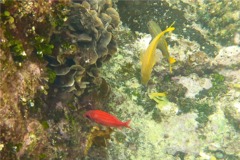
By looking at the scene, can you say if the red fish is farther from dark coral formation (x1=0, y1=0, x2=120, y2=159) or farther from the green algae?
the green algae

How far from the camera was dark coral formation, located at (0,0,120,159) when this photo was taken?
2359 mm

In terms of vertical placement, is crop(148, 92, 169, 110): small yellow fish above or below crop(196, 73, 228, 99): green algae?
below

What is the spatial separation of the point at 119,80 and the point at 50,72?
2.29 metres

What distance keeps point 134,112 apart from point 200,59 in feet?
6.57

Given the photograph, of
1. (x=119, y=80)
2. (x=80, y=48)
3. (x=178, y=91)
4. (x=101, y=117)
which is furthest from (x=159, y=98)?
(x=80, y=48)

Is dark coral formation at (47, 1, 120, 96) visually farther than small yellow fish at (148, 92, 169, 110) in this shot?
No

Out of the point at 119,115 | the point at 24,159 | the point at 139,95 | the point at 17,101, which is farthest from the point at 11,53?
the point at 139,95

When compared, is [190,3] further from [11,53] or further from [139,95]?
[11,53]

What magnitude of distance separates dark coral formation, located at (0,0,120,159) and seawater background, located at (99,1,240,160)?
3.32ft

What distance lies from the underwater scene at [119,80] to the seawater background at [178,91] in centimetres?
2

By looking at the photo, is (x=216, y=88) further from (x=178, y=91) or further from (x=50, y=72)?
(x=50, y=72)

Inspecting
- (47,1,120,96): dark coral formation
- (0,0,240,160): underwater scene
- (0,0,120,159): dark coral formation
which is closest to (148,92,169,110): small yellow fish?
(0,0,240,160): underwater scene

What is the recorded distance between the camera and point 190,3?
6938 millimetres

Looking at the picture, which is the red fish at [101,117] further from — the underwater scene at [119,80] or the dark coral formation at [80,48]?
the dark coral formation at [80,48]
